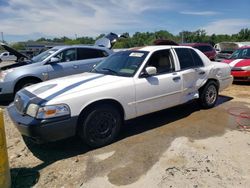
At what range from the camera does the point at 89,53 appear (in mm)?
8664

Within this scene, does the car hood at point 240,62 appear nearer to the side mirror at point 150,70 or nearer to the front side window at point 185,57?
the front side window at point 185,57

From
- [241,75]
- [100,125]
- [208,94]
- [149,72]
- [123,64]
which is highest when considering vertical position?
[123,64]

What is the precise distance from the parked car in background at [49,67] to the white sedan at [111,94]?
269cm

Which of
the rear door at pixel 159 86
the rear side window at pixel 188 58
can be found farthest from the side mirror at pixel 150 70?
the rear side window at pixel 188 58

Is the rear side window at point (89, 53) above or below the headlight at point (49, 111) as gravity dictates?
above

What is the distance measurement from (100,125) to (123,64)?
1439mm

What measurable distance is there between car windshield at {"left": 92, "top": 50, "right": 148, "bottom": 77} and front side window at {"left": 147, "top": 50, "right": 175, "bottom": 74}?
0.19 m

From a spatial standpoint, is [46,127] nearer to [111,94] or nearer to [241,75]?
[111,94]

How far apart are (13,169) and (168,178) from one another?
2.18 metres

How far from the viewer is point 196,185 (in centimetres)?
320

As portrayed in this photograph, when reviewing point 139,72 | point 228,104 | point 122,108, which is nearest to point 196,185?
point 122,108

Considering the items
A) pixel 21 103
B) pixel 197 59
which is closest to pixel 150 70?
pixel 197 59

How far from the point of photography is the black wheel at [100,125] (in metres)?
4.07

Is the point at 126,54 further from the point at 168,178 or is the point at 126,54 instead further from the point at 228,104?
the point at 228,104
